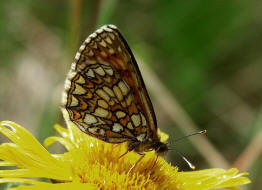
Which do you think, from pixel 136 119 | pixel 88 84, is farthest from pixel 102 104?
pixel 136 119

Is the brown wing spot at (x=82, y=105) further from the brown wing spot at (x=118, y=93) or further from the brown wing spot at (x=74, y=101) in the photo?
the brown wing spot at (x=118, y=93)

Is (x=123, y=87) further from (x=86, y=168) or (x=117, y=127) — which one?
(x=86, y=168)

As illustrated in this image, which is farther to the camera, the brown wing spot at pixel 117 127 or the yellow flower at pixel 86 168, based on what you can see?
the brown wing spot at pixel 117 127

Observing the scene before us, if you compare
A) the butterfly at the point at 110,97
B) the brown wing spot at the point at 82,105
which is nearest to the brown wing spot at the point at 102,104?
the butterfly at the point at 110,97

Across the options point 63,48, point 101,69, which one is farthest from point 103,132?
point 63,48

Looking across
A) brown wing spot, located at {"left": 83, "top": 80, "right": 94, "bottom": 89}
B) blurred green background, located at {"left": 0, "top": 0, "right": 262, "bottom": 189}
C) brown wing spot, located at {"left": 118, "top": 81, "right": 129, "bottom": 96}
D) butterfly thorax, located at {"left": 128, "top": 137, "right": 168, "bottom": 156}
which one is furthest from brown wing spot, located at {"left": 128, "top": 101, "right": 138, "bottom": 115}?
blurred green background, located at {"left": 0, "top": 0, "right": 262, "bottom": 189}

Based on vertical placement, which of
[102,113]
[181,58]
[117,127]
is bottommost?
[117,127]

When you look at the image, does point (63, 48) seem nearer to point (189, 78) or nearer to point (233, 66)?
point (189, 78)

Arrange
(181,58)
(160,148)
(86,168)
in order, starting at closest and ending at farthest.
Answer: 1. (86,168)
2. (160,148)
3. (181,58)

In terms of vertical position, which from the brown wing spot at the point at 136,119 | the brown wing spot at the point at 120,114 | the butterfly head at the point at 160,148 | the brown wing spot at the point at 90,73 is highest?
the brown wing spot at the point at 90,73
